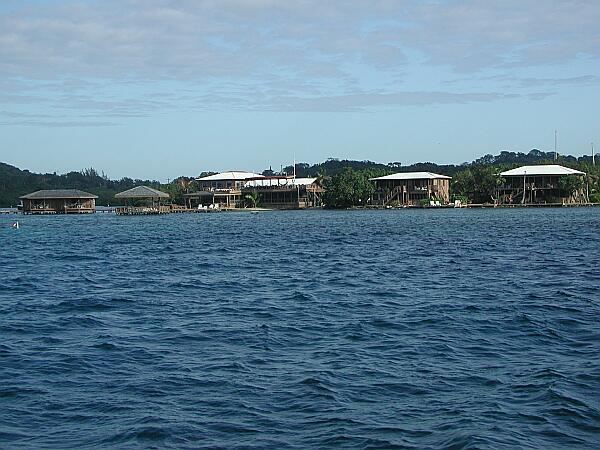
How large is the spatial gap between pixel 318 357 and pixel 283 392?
2.43 m

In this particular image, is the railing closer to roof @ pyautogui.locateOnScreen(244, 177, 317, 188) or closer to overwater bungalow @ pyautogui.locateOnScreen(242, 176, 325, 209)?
overwater bungalow @ pyautogui.locateOnScreen(242, 176, 325, 209)

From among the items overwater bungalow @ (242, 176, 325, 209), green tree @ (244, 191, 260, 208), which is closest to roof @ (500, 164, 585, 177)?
overwater bungalow @ (242, 176, 325, 209)

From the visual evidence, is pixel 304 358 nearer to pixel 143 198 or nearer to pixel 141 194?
pixel 141 194

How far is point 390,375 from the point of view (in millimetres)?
13312

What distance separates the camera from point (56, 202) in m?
134

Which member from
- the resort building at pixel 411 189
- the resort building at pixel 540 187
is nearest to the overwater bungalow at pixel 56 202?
the resort building at pixel 411 189

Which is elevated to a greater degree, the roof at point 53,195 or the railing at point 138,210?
the roof at point 53,195

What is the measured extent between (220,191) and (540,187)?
2172 inches

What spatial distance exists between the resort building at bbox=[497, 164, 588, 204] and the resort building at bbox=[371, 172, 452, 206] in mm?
9577

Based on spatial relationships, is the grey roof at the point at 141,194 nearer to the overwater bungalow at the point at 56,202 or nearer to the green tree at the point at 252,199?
the overwater bungalow at the point at 56,202

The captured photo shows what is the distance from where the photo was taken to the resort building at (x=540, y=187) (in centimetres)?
12444

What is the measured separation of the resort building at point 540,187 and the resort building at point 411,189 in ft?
31.4

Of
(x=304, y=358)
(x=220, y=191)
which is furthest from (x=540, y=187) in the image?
(x=304, y=358)

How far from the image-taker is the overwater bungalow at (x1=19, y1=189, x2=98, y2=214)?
132 metres
